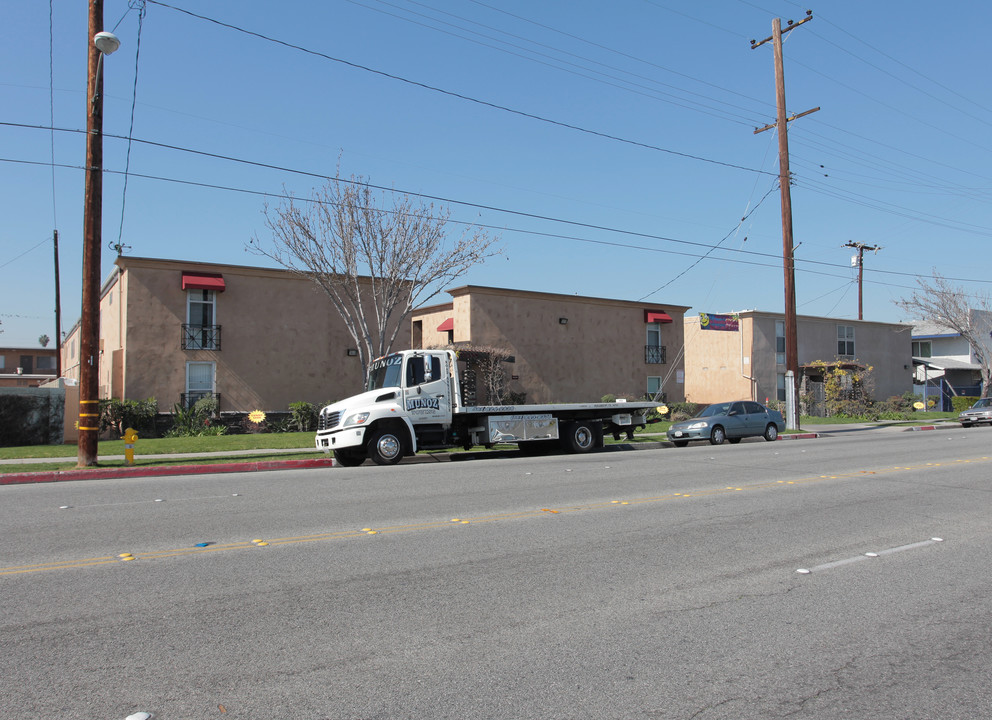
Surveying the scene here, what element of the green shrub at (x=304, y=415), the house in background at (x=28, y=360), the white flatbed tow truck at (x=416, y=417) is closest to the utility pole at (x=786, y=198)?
the white flatbed tow truck at (x=416, y=417)

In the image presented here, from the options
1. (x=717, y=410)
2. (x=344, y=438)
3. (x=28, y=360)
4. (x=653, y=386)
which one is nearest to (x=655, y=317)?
(x=653, y=386)

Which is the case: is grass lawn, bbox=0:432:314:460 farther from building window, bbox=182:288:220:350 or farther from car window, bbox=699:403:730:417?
car window, bbox=699:403:730:417

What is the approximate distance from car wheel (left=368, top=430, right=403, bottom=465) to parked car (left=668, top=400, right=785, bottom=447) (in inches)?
381

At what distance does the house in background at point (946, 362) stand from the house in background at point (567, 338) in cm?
2271

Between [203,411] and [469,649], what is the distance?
75.8 feet

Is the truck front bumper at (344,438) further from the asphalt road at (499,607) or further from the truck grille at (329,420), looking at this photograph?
the asphalt road at (499,607)

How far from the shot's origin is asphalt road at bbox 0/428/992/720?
397 centimetres

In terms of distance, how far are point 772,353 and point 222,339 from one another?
2844cm

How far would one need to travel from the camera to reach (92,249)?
15.7 metres

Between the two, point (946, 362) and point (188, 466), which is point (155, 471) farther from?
point (946, 362)

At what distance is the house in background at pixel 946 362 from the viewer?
49719 mm

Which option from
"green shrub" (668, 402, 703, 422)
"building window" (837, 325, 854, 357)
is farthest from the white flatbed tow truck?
"building window" (837, 325, 854, 357)

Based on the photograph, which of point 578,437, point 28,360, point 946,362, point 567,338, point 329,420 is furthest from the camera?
point 28,360

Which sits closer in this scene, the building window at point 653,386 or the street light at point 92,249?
the street light at point 92,249
